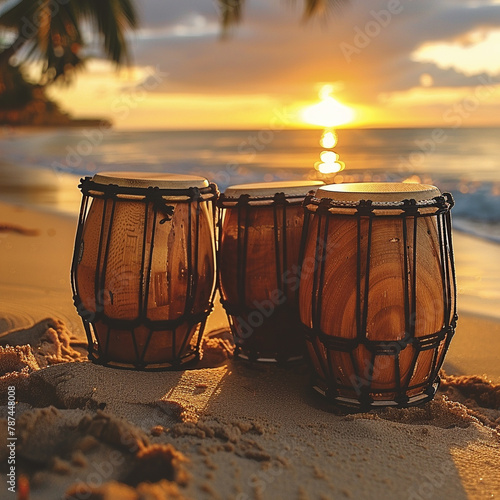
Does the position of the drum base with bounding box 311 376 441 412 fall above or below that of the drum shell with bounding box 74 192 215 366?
below

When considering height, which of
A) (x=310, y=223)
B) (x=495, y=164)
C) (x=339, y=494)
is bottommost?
(x=339, y=494)

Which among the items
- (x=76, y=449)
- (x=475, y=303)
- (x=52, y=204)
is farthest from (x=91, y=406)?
(x=52, y=204)

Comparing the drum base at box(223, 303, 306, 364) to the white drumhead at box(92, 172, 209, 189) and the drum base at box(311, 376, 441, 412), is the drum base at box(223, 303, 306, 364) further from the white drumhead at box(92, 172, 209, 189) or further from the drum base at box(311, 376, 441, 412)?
the white drumhead at box(92, 172, 209, 189)

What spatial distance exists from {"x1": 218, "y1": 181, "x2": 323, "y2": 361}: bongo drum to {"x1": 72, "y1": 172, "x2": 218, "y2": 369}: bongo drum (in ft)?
0.40

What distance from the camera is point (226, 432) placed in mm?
2188

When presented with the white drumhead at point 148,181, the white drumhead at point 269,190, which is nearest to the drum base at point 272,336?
the white drumhead at point 269,190

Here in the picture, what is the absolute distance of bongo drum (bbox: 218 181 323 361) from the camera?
304 cm

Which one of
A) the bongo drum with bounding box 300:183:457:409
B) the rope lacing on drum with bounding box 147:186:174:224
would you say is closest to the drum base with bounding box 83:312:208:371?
the rope lacing on drum with bounding box 147:186:174:224

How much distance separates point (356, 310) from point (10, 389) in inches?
60.3

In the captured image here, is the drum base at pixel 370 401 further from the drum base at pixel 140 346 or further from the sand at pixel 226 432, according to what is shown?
the drum base at pixel 140 346

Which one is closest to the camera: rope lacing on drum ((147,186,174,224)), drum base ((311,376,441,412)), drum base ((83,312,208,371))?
drum base ((311,376,441,412))

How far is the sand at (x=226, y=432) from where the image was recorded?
183cm

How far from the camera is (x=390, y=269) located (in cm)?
253

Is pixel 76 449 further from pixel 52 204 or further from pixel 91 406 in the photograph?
pixel 52 204
